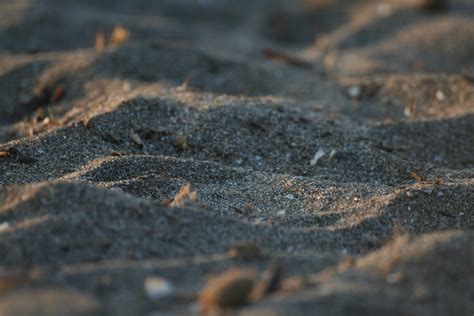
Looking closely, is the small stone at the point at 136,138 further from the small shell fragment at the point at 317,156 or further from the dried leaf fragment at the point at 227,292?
the dried leaf fragment at the point at 227,292

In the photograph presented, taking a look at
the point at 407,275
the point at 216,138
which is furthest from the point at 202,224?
the point at 216,138

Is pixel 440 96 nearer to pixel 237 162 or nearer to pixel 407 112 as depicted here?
pixel 407 112

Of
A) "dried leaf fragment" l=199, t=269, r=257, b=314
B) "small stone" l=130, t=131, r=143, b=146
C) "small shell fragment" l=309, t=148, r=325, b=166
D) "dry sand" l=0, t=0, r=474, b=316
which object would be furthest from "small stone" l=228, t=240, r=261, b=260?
"small stone" l=130, t=131, r=143, b=146

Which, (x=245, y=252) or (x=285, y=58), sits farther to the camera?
(x=285, y=58)

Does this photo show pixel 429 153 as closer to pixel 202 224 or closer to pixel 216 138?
pixel 216 138

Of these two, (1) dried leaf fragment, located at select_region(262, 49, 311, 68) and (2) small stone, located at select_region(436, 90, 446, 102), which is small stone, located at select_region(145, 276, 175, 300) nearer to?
(2) small stone, located at select_region(436, 90, 446, 102)

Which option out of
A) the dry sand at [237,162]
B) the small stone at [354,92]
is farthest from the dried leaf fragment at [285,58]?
the small stone at [354,92]

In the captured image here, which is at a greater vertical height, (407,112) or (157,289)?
(157,289)

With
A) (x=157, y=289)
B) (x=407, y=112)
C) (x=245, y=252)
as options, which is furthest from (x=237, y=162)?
(x=157, y=289)
